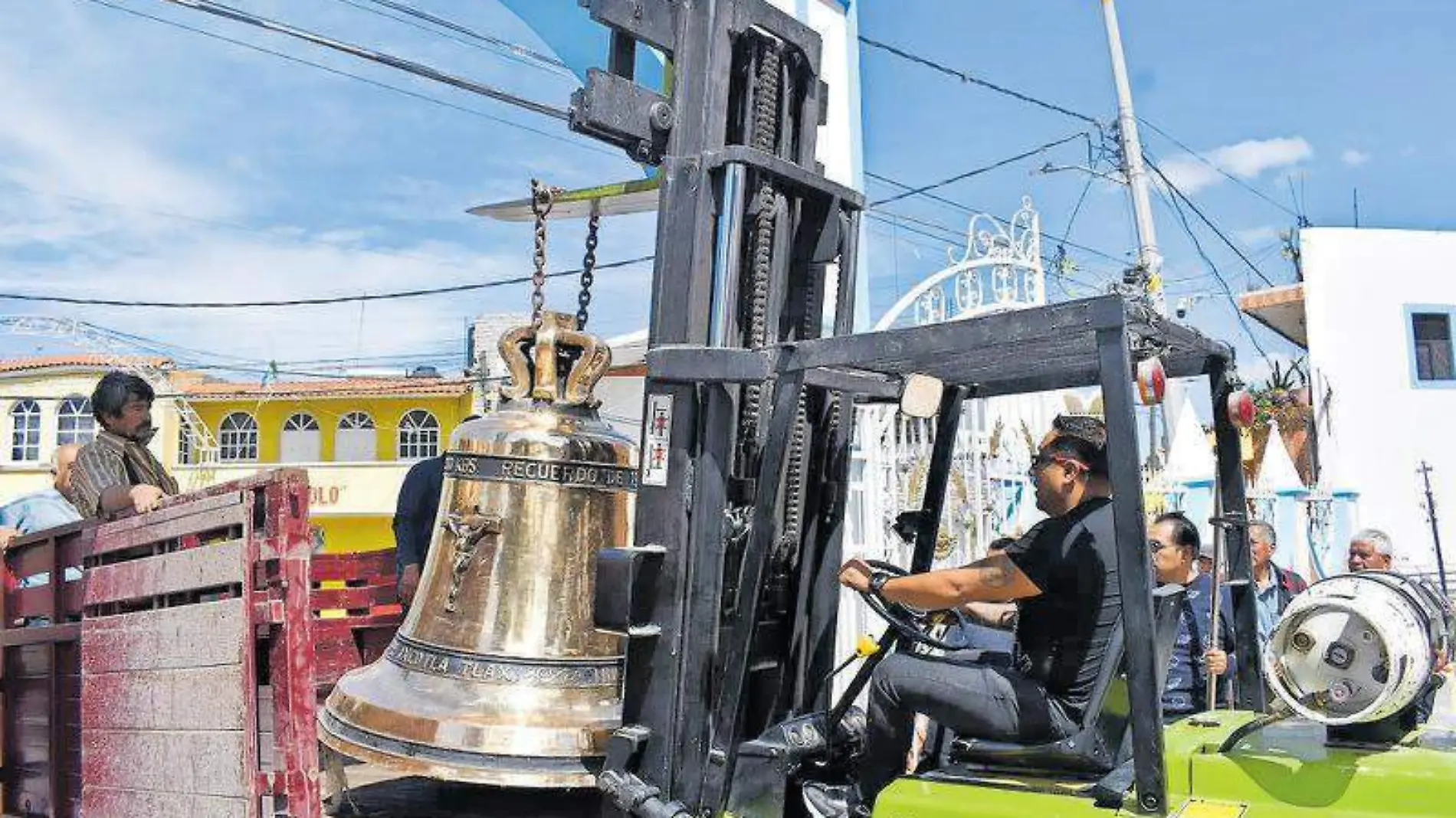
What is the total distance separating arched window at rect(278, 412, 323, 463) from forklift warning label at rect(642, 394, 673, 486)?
38.5 meters

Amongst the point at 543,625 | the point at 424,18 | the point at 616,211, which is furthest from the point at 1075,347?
the point at 424,18

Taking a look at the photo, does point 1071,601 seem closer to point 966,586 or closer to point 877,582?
point 966,586

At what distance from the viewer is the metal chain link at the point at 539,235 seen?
4.60 metres

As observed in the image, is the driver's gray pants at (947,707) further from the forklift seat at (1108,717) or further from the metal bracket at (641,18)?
the metal bracket at (641,18)

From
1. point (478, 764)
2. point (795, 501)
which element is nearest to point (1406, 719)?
Result: point (795, 501)

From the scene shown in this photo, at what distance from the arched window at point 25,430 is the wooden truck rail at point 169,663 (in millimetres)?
37728

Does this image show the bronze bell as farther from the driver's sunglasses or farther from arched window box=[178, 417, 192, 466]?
arched window box=[178, 417, 192, 466]

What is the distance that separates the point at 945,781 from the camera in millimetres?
3473

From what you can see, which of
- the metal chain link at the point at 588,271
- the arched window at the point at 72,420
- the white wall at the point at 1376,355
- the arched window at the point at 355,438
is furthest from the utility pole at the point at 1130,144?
the arched window at the point at 72,420

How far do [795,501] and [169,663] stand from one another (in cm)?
218

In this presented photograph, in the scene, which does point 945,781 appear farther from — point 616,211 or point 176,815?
point 616,211

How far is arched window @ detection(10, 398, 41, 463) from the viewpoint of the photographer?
38.5 metres

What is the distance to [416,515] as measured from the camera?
646 cm

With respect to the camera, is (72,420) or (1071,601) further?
(72,420)
